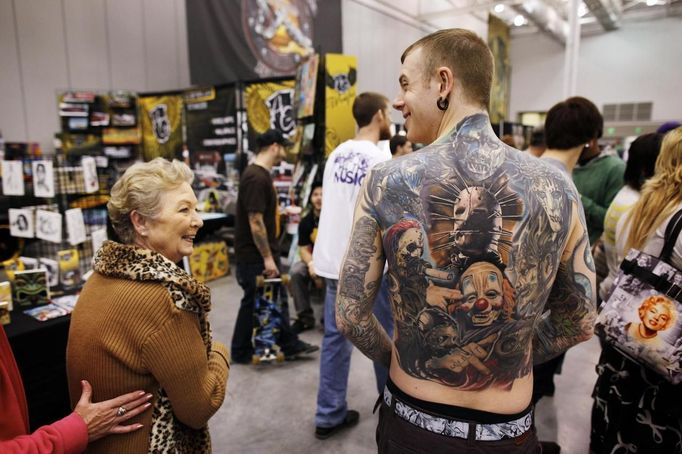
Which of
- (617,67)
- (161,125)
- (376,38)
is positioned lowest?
(161,125)

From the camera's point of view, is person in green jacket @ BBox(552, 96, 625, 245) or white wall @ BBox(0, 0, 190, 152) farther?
white wall @ BBox(0, 0, 190, 152)

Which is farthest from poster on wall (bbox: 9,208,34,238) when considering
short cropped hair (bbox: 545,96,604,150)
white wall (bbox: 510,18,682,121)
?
white wall (bbox: 510,18,682,121)

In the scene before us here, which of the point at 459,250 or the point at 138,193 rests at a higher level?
the point at 138,193

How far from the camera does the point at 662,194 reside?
5.37 feet

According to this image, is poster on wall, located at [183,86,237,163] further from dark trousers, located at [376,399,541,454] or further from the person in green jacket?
dark trousers, located at [376,399,541,454]

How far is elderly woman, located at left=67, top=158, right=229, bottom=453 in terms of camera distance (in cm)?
108

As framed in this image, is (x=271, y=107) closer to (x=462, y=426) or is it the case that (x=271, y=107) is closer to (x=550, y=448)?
(x=550, y=448)

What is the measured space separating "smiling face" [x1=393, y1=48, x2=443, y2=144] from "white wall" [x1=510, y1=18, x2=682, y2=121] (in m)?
13.9

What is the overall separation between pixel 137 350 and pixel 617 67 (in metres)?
15.2

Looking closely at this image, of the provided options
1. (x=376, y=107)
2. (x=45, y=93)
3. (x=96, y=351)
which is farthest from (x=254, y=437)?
(x=45, y=93)

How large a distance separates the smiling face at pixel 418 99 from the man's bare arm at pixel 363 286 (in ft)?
0.73

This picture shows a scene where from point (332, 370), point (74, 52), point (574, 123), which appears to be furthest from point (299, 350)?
point (74, 52)

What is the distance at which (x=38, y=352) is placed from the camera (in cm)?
187

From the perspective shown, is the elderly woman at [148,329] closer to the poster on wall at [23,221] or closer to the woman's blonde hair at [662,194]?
the woman's blonde hair at [662,194]
